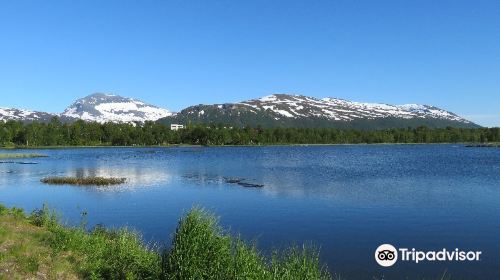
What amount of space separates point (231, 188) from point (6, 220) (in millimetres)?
44322

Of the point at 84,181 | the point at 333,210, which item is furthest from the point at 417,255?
the point at 84,181

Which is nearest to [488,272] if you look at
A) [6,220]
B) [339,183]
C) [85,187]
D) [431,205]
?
[431,205]

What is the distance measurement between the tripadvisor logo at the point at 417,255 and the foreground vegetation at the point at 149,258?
10.8 m

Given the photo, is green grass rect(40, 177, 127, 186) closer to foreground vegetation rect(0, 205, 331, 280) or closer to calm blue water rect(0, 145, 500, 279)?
calm blue water rect(0, 145, 500, 279)

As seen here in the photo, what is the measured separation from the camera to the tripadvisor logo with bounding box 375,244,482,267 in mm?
29688

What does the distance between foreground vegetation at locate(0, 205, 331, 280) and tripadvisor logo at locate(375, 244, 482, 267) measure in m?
10.8

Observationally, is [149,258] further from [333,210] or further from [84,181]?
[84,181]

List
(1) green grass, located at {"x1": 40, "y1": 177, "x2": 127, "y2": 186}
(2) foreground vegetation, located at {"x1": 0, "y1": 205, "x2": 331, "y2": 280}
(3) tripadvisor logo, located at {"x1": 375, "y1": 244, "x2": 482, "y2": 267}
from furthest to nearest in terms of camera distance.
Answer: (1) green grass, located at {"x1": 40, "y1": 177, "x2": 127, "y2": 186} → (3) tripadvisor logo, located at {"x1": 375, "y1": 244, "x2": 482, "y2": 267} → (2) foreground vegetation, located at {"x1": 0, "y1": 205, "x2": 331, "y2": 280}

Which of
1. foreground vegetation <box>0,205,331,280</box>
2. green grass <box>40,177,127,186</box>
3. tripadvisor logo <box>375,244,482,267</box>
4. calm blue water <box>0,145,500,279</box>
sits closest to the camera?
foreground vegetation <box>0,205,331,280</box>

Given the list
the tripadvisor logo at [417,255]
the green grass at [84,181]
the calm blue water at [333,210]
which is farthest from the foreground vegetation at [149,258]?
the green grass at [84,181]

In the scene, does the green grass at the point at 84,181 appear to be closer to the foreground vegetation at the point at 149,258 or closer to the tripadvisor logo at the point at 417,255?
the foreground vegetation at the point at 149,258

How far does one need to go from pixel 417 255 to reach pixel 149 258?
1925cm

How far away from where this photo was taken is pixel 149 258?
20859 millimetres

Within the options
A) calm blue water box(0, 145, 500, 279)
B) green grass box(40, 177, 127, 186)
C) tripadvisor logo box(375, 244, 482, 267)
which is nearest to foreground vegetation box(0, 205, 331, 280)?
calm blue water box(0, 145, 500, 279)
